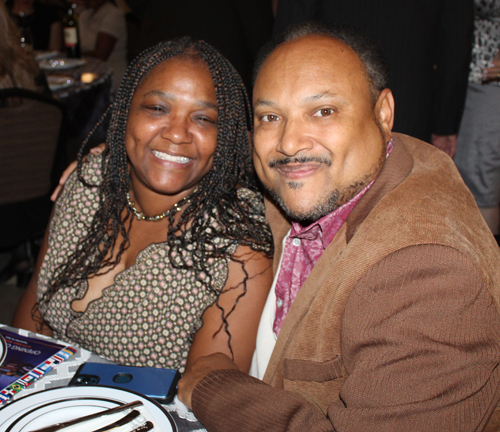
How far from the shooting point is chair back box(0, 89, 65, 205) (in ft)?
8.54

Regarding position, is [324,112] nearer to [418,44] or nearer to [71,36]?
[418,44]

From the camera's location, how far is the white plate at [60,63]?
435 centimetres

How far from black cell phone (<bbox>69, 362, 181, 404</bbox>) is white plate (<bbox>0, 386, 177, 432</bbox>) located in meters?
0.06

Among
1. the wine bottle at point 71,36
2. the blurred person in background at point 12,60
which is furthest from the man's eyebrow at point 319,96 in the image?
the wine bottle at point 71,36

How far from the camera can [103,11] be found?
18.2ft

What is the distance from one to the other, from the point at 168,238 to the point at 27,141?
1545mm

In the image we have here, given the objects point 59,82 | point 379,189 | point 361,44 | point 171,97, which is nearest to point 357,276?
point 379,189

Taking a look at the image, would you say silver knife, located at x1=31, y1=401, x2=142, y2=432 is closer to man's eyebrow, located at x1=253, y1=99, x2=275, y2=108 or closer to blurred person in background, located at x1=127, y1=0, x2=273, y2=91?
man's eyebrow, located at x1=253, y1=99, x2=275, y2=108

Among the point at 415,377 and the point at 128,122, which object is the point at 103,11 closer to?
the point at 128,122

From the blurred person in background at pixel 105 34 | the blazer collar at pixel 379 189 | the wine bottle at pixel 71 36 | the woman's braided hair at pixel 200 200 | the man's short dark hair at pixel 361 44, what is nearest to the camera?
the blazer collar at pixel 379 189

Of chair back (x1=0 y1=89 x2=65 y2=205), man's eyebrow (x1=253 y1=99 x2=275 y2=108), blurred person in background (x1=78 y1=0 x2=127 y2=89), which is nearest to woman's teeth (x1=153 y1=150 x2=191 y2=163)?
man's eyebrow (x1=253 y1=99 x2=275 y2=108)

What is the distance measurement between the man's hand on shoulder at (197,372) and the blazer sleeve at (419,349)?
0.21m

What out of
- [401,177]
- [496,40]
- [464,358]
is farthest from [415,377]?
[496,40]

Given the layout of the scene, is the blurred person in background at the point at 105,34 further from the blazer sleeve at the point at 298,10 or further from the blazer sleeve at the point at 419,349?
the blazer sleeve at the point at 419,349
